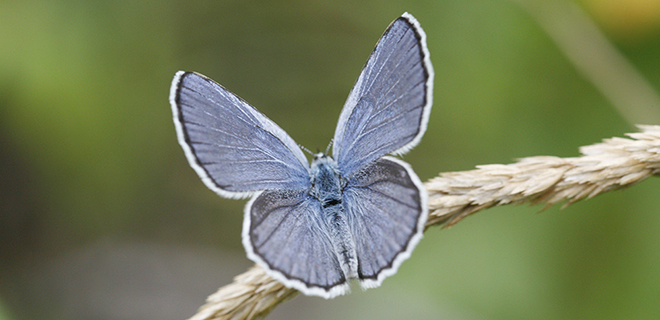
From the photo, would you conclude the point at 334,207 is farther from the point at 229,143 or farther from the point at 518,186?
the point at 518,186

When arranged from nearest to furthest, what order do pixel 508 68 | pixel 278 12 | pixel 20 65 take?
pixel 20 65, pixel 508 68, pixel 278 12

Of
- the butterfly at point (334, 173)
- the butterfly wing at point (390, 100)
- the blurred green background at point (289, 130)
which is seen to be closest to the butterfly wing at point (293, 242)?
the butterfly at point (334, 173)

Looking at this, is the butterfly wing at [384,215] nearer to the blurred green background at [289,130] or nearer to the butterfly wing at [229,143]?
the butterfly wing at [229,143]

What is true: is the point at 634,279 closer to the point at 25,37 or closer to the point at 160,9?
the point at 160,9

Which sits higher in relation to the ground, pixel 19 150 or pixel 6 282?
pixel 19 150

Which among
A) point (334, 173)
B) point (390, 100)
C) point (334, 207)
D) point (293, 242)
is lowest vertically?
point (293, 242)

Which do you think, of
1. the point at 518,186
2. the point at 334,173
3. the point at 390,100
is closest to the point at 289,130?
the point at 334,173

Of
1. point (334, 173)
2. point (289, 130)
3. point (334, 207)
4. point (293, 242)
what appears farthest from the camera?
point (289, 130)

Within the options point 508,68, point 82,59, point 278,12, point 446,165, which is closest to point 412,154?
point 446,165
